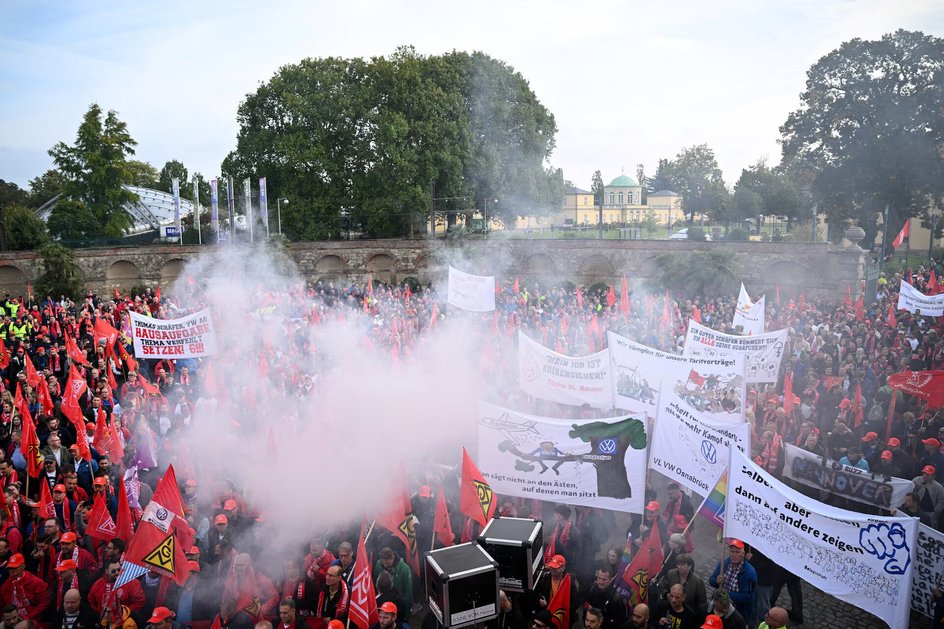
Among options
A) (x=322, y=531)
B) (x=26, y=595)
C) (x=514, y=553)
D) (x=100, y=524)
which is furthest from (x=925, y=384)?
(x=26, y=595)

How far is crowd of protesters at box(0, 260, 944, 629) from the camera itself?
19.9 feet

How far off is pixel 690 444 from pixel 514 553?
272cm

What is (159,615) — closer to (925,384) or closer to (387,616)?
(387,616)

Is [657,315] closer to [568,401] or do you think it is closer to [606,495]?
[568,401]

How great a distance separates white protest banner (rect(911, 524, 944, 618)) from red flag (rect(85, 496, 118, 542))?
7.99 m

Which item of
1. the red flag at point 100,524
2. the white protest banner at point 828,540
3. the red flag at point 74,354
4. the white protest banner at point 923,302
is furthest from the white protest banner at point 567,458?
the white protest banner at point 923,302

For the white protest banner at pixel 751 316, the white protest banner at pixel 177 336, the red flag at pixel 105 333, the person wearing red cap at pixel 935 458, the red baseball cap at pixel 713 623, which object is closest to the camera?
the red baseball cap at pixel 713 623

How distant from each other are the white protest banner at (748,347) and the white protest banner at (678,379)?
857 mm

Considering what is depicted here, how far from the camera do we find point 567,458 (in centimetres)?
729

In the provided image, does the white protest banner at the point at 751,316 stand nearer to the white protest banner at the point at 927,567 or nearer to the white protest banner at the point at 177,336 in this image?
the white protest banner at the point at 927,567

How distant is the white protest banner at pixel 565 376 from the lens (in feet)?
31.9

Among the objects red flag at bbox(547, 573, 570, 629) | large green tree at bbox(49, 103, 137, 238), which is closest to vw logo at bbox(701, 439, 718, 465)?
red flag at bbox(547, 573, 570, 629)

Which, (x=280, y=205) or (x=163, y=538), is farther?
(x=280, y=205)

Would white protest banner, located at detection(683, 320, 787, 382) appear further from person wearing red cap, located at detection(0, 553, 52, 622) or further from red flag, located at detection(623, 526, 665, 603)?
person wearing red cap, located at detection(0, 553, 52, 622)
